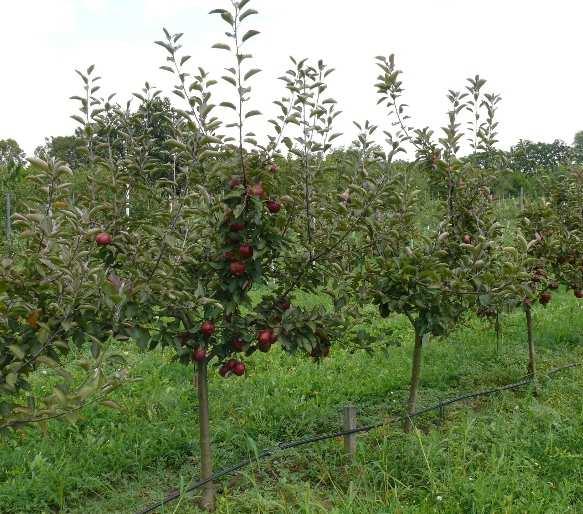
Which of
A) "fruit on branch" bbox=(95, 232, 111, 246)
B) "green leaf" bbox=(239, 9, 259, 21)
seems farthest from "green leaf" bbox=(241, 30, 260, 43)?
"fruit on branch" bbox=(95, 232, 111, 246)

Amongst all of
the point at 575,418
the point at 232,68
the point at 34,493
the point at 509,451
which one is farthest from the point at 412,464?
the point at 232,68

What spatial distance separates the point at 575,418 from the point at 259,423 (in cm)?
213

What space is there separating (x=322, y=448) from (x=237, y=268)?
152 cm

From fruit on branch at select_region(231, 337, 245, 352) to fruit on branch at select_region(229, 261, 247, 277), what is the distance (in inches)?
15.1

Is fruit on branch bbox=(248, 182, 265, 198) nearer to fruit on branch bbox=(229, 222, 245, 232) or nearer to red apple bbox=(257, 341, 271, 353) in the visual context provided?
fruit on branch bbox=(229, 222, 245, 232)

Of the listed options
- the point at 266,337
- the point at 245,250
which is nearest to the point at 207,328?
the point at 266,337

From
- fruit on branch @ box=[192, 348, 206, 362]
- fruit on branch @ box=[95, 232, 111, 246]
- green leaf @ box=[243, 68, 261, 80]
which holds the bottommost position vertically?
fruit on branch @ box=[192, 348, 206, 362]

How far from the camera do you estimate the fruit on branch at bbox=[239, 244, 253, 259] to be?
3008 millimetres

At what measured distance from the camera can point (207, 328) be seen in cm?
304

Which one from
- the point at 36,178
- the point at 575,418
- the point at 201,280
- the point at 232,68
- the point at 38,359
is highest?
the point at 232,68

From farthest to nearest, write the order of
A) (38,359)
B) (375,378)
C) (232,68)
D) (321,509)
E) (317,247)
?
1. (375,378)
2. (317,247)
3. (321,509)
4. (232,68)
5. (38,359)

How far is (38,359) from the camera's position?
2.33 meters

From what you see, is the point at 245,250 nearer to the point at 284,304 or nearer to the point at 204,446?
the point at 284,304

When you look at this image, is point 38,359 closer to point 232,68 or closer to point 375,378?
point 232,68
